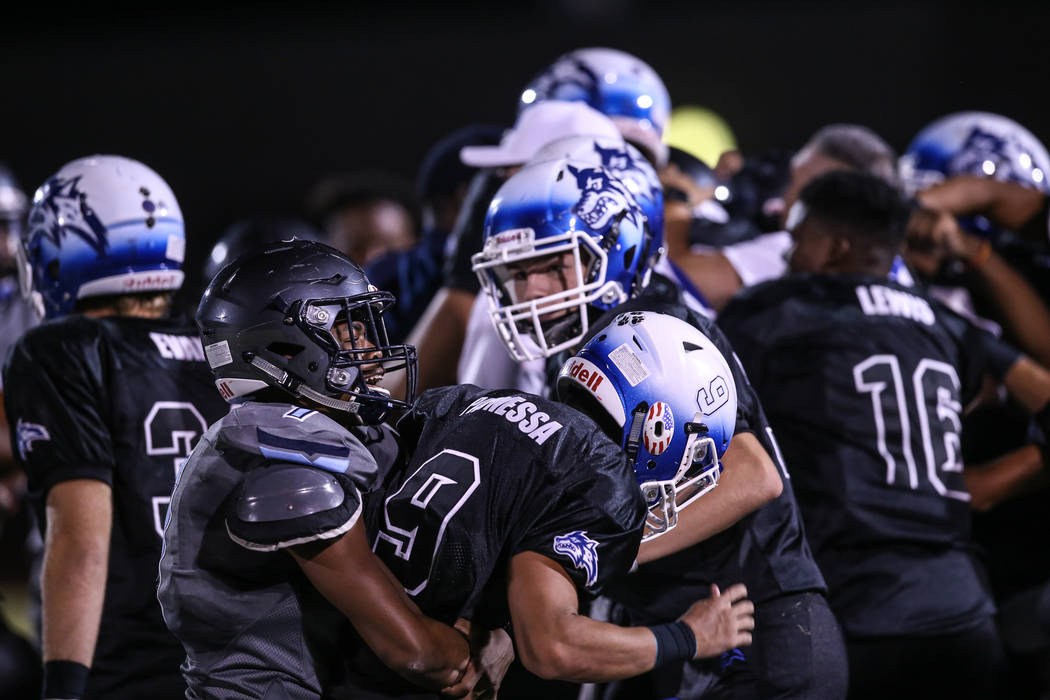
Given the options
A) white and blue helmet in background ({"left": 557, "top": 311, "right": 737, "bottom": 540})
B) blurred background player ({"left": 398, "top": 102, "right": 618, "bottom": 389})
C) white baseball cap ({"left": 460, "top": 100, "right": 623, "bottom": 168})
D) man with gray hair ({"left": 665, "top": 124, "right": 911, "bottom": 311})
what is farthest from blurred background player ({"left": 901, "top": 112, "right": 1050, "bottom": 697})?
white and blue helmet in background ({"left": 557, "top": 311, "right": 737, "bottom": 540})

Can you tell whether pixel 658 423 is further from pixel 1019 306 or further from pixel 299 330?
pixel 1019 306

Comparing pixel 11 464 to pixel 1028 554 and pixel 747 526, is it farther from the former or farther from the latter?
pixel 1028 554

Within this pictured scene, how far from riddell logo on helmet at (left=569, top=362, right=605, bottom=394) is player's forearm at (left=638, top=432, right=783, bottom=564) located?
1.15ft

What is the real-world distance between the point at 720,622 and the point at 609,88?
2.76 metres

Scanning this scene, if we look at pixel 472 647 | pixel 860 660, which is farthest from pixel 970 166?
pixel 472 647

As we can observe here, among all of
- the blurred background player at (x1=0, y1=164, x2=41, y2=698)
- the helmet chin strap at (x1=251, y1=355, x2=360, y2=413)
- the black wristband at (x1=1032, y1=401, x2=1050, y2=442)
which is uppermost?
the helmet chin strap at (x1=251, y1=355, x2=360, y2=413)

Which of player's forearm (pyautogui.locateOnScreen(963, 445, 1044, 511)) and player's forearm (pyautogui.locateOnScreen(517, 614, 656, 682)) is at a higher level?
player's forearm (pyautogui.locateOnScreen(517, 614, 656, 682))

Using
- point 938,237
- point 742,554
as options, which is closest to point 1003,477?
point 938,237

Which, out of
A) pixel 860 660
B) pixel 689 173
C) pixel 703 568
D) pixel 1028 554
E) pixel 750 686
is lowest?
pixel 1028 554

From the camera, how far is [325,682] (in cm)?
222

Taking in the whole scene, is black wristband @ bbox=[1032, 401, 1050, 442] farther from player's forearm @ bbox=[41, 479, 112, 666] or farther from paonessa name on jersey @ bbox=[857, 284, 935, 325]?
player's forearm @ bbox=[41, 479, 112, 666]

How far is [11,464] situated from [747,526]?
3.35m

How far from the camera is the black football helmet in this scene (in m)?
2.30

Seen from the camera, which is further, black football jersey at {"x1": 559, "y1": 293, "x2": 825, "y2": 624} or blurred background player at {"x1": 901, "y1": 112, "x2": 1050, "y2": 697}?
blurred background player at {"x1": 901, "y1": 112, "x2": 1050, "y2": 697}
